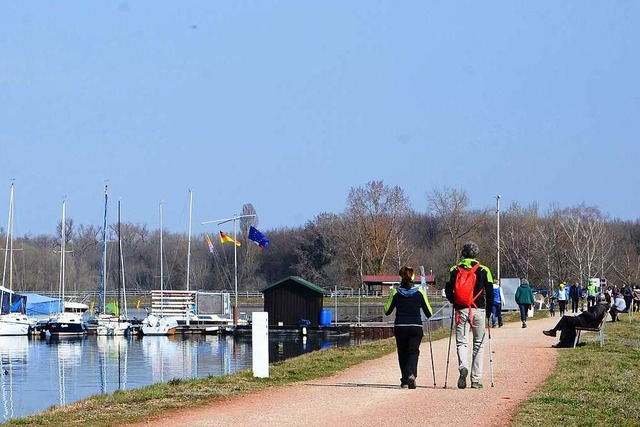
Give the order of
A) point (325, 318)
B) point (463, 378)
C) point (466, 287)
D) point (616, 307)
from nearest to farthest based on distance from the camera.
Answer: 1. point (466, 287)
2. point (463, 378)
3. point (616, 307)
4. point (325, 318)

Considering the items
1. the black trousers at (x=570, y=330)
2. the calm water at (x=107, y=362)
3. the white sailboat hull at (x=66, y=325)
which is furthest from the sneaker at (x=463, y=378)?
the white sailboat hull at (x=66, y=325)

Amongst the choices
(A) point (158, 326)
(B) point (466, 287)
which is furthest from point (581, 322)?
(A) point (158, 326)

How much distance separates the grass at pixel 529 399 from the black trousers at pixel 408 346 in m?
1.85

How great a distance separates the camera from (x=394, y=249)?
10450 cm

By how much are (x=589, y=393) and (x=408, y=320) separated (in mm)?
2765

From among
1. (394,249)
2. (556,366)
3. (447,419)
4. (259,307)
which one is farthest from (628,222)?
(447,419)

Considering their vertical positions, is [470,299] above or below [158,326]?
above

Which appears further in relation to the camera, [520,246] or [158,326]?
[520,246]

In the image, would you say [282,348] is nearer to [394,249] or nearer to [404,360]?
[404,360]

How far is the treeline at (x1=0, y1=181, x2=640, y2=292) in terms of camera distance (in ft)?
285

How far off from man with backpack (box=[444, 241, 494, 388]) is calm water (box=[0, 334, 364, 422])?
10.8m

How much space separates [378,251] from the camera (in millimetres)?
102625

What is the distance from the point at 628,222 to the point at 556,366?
114 meters

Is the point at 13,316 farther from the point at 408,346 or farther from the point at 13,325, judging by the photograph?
the point at 408,346
